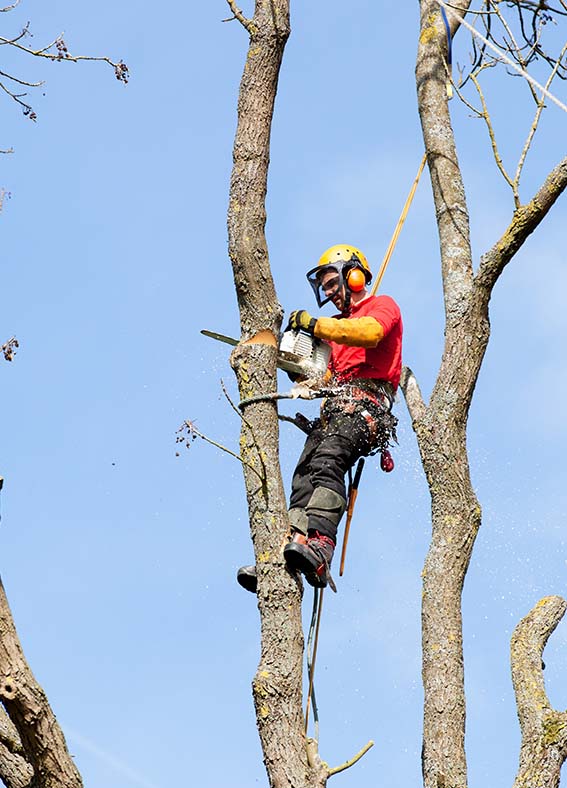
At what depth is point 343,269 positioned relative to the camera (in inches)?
229

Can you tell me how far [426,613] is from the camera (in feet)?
17.3

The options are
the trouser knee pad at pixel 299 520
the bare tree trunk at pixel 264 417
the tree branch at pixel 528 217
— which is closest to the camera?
the bare tree trunk at pixel 264 417

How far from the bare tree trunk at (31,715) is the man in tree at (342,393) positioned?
1.24 meters

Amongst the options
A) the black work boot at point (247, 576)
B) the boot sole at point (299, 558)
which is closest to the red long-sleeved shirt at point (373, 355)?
the black work boot at point (247, 576)

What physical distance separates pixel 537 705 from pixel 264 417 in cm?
155

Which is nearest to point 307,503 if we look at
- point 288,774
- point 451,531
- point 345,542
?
point 345,542

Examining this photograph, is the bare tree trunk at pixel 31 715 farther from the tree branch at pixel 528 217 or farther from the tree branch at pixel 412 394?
the tree branch at pixel 528 217

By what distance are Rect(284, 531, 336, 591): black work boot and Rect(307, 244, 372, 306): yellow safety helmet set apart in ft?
4.17

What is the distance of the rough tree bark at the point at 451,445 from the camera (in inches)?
196

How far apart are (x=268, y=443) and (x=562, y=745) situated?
1584 mm

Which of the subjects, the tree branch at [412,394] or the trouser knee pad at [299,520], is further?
the tree branch at [412,394]

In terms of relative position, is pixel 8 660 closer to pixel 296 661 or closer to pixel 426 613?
pixel 296 661

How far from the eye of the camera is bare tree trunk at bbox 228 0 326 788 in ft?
14.4

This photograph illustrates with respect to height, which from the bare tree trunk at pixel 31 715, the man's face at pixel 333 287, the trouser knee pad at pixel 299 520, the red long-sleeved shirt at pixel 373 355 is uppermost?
the man's face at pixel 333 287
